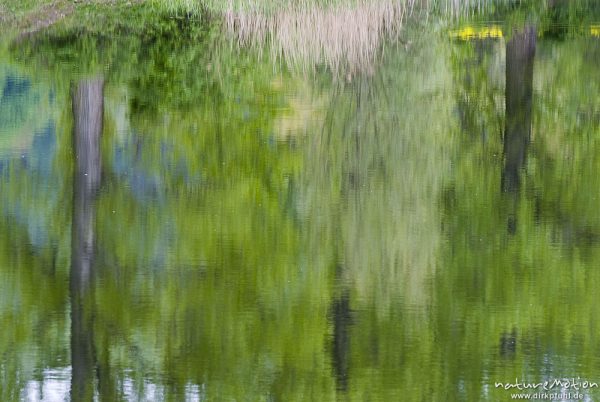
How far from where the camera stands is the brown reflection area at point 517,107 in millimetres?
10484

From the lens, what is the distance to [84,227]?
9.64 metres

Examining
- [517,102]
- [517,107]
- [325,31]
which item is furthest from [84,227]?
[325,31]

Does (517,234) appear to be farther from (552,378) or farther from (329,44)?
(329,44)

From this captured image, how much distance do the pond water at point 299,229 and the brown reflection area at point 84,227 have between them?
0.03m

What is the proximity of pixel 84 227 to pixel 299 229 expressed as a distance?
6.40 feet

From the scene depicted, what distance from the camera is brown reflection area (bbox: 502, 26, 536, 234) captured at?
413 inches

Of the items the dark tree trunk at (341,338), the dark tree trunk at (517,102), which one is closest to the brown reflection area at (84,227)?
the dark tree trunk at (341,338)

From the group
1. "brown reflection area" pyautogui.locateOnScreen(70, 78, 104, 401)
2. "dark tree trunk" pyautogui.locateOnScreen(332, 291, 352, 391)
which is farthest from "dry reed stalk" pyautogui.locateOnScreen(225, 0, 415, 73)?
"dark tree trunk" pyautogui.locateOnScreen(332, 291, 352, 391)

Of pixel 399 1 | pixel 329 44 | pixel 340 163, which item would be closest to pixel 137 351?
pixel 340 163

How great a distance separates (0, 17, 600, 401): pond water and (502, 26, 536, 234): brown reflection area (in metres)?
0.05

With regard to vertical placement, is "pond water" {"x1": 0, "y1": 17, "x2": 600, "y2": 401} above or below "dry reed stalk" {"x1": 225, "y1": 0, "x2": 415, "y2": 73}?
below

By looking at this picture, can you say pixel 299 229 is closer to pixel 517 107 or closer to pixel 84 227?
pixel 84 227

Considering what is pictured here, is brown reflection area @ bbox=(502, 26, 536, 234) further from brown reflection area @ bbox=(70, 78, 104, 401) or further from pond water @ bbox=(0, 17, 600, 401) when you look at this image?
brown reflection area @ bbox=(70, 78, 104, 401)

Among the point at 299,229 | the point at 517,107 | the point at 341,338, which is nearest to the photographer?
the point at 341,338
